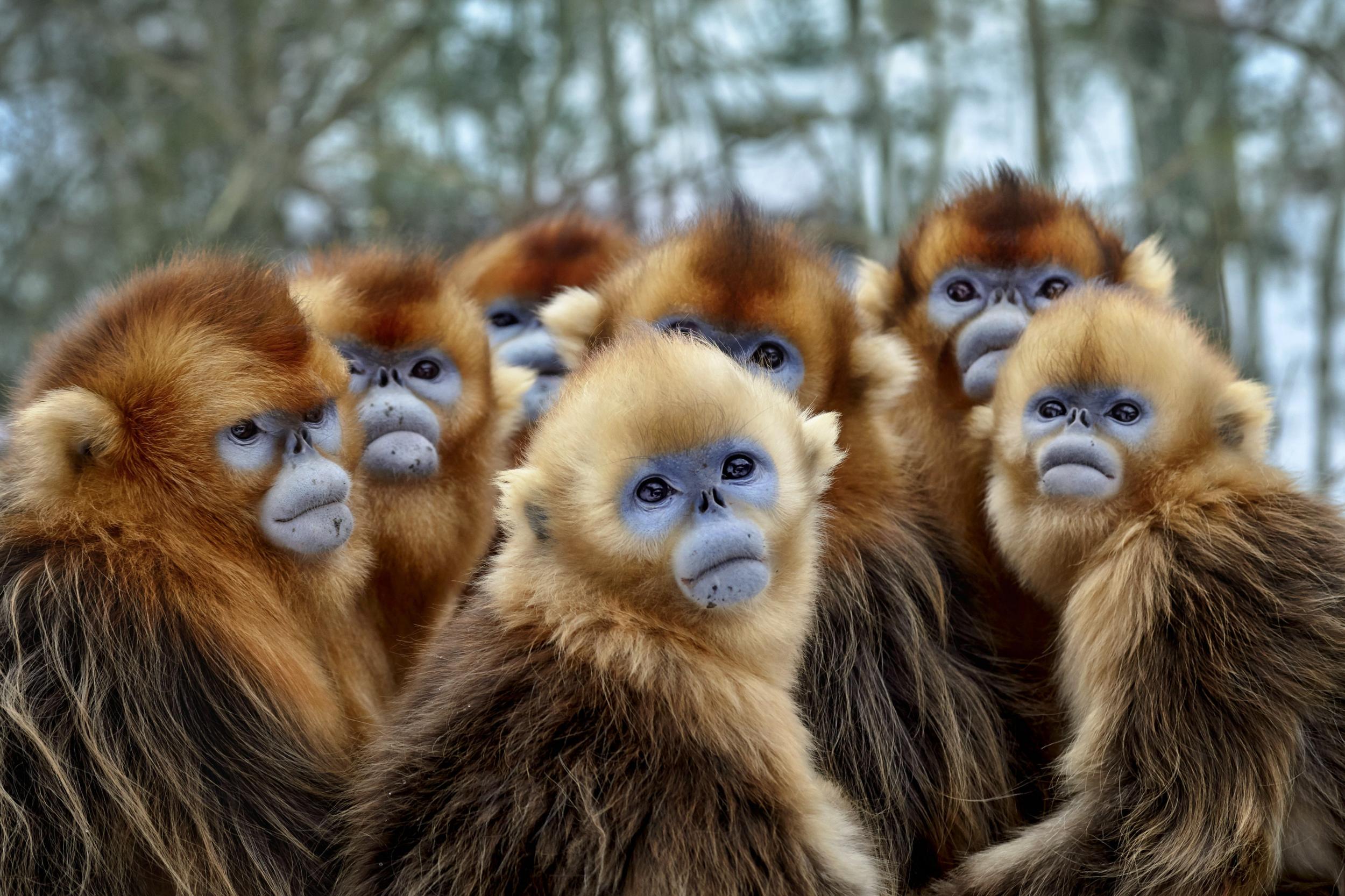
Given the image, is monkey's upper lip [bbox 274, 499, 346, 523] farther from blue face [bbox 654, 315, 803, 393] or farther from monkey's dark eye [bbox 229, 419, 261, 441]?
blue face [bbox 654, 315, 803, 393]

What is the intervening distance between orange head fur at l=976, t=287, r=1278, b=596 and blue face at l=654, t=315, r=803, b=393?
550 millimetres

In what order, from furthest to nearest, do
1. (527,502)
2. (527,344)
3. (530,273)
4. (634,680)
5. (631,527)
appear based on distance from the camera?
(530,273)
(527,344)
(527,502)
(631,527)
(634,680)

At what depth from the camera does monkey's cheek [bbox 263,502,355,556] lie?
306 cm

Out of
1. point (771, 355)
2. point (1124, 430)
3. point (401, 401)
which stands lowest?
point (1124, 430)

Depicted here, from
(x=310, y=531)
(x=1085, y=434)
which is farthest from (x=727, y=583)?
(x=1085, y=434)

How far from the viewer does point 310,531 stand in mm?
3068

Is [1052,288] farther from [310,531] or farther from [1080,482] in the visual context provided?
[310,531]

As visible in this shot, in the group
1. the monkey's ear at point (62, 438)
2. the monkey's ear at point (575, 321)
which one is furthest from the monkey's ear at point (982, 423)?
the monkey's ear at point (62, 438)

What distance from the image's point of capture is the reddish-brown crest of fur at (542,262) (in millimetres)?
4762

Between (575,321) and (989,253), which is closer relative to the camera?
→ (575,321)

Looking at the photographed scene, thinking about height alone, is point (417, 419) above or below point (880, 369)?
below

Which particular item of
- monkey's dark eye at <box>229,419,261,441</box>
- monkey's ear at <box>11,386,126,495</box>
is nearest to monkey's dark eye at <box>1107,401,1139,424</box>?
monkey's dark eye at <box>229,419,261,441</box>

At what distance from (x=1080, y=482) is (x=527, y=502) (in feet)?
4.24

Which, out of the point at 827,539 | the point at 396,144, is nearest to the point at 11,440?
the point at 827,539
